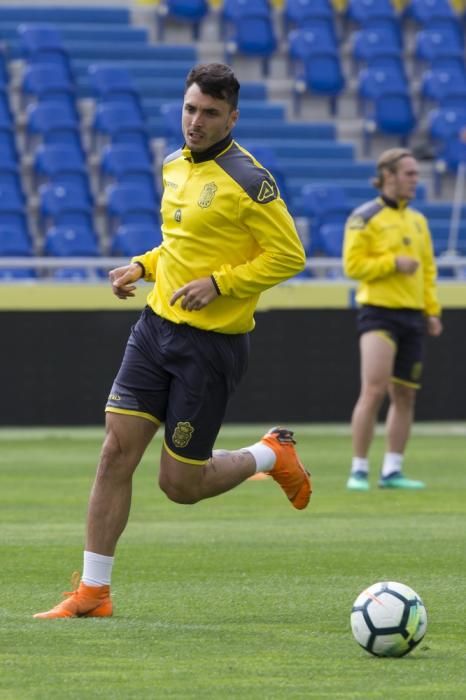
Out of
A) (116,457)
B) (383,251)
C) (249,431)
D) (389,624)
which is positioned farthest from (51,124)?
(389,624)

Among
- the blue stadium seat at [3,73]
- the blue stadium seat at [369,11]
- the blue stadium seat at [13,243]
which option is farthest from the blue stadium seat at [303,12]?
the blue stadium seat at [13,243]

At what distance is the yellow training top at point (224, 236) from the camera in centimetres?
720

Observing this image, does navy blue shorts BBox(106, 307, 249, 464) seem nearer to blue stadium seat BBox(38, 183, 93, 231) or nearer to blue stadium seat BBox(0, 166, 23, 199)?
blue stadium seat BBox(38, 183, 93, 231)

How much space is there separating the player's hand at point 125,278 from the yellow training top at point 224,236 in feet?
0.50

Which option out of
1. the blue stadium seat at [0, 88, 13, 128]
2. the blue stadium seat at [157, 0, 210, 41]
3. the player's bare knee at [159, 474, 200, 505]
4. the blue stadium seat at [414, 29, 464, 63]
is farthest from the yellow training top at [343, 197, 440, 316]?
the blue stadium seat at [414, 29, 464, 63]

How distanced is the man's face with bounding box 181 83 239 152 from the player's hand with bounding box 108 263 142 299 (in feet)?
2.11

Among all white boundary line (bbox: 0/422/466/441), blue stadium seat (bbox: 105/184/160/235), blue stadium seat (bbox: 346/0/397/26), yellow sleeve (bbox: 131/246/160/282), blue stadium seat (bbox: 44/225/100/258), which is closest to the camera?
yellow sleeve (bbox: 131/246/160/282)

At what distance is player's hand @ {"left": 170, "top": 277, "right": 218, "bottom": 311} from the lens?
704 cm

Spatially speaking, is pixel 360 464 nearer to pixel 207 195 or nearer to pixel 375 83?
pixel 207 195

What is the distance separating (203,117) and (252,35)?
62.0 ft

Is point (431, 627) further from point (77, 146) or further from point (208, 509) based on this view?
point (77, 146)

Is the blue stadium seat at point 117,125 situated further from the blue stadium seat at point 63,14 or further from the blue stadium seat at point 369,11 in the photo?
the blue stadium seat at point 369,11

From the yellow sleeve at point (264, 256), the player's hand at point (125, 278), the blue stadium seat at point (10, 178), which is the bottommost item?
the blue stadium seat at point (10, 178)

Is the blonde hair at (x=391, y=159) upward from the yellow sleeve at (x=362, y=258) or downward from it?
upward
